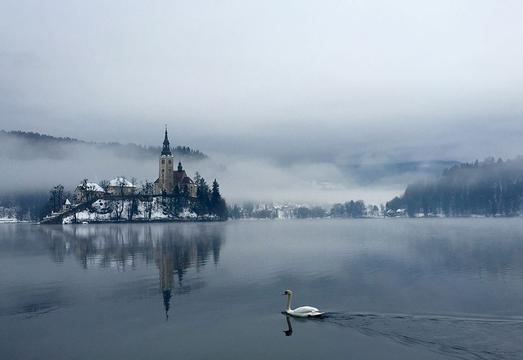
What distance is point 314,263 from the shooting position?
185ft

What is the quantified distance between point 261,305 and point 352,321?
7.49 m

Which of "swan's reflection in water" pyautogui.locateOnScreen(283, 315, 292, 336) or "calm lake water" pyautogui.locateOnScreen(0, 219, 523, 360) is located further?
"swan's reflection in water" pyautogui.locateOnScreen(283, 315, 292, 336)

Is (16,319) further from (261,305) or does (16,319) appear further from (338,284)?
(338,284)

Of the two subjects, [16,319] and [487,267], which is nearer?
[16,319]

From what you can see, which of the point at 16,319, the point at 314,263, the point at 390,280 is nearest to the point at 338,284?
the point at 390,280

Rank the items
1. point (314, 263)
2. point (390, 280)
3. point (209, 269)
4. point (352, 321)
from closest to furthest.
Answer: point (352, 321), point (390, 280), point (209, 269), point (314, 263)

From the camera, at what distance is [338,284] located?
41062 millimetres

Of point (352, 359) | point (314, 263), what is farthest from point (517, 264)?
point (352, 359)

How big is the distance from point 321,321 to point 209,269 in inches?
983

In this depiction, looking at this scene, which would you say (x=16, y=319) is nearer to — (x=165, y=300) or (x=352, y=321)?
(x=165, y=300)

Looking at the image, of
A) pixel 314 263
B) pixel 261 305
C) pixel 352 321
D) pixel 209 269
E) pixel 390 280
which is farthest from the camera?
pixel 314 263

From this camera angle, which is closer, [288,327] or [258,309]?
[288,327]

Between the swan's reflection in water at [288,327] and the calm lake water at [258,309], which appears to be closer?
the calm lake water at [258,309]

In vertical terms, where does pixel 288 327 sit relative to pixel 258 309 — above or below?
below
